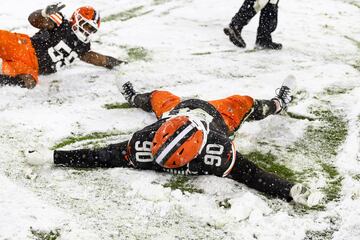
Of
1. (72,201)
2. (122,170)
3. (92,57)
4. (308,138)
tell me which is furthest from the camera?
(92,57)

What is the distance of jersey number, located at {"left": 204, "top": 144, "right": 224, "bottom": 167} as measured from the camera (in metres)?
3.29

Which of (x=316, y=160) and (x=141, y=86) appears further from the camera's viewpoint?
(x=141, y=86)

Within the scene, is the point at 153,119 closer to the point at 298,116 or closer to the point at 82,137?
the point at 82,137

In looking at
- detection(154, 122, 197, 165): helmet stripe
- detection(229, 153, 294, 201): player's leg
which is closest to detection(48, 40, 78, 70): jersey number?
detection(154, 122, 197, 165): helmet stripe

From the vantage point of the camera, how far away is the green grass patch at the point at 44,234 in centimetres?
262

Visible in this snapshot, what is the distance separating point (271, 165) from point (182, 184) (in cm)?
76

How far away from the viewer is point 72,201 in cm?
300

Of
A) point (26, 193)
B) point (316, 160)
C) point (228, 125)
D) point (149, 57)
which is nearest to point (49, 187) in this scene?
point (26, 193)

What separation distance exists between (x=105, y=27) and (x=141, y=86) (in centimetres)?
198

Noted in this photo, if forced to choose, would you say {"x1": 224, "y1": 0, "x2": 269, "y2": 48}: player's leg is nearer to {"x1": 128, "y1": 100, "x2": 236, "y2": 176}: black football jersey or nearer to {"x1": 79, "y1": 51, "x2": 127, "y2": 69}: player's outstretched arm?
{"x1": 79, "y1": 51, "x2": 127, "y2": 69}: player's outstretched arm

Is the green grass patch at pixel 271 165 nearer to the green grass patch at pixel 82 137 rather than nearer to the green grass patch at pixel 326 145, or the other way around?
the green grass patch at pixel 326 145

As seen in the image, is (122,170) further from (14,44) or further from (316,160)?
(14,44)

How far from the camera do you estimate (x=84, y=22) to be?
506 centimetres

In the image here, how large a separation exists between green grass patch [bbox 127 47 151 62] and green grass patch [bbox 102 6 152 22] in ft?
4.17
